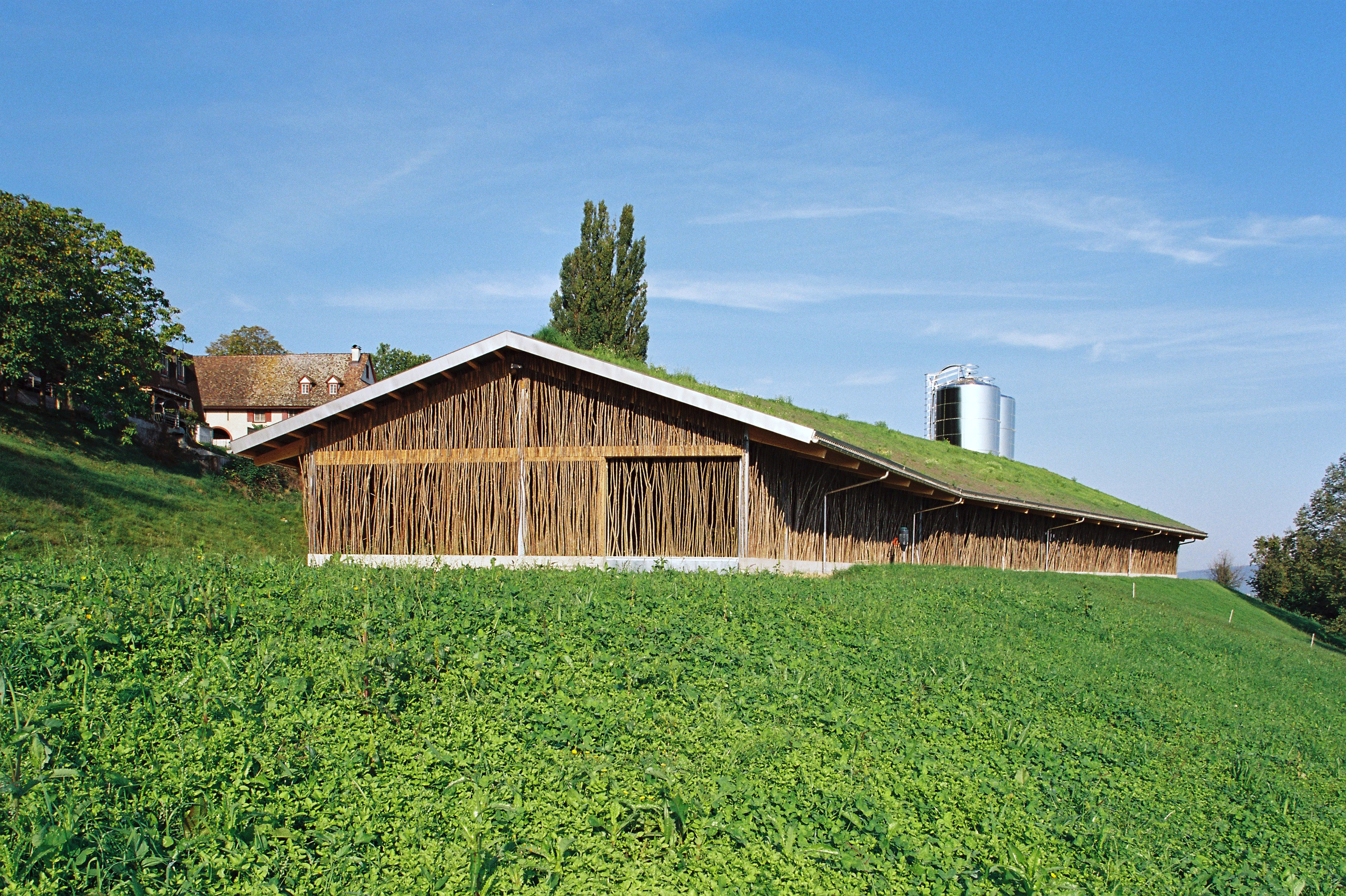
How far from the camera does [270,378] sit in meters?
49.7

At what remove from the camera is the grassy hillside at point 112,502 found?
69.3ft

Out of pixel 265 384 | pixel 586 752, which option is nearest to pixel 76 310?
pixel 265 384

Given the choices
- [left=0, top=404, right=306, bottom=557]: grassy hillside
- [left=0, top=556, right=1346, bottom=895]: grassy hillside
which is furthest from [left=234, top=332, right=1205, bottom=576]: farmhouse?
[left=0, top=404, right=306, bottom=557]: grassy hillside

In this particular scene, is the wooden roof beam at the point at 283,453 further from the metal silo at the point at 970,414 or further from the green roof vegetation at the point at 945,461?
the metal silo at the point at 970,414

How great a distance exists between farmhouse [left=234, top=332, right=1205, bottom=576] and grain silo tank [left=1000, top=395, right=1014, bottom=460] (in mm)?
25509

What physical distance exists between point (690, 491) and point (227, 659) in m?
8.12

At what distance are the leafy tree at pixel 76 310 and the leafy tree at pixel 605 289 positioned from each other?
1706 centimetres

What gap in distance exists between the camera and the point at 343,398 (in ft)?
44.7

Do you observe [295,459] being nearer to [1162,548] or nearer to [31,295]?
[31,295]

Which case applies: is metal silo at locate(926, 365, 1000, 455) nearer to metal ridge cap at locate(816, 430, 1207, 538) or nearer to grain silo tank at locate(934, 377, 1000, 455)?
grain silo tank at locate(934, 377, 1000, 455)

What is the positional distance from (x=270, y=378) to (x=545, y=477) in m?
41.8

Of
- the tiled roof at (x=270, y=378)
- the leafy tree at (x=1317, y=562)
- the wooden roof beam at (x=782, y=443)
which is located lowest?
the leafy tree at (x=1317, y=562)

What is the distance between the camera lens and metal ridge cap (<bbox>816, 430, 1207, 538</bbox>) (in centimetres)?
1349

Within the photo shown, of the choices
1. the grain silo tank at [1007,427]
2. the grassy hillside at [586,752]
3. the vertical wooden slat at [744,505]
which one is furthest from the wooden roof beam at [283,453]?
the grain silo tank at [1007,427]
